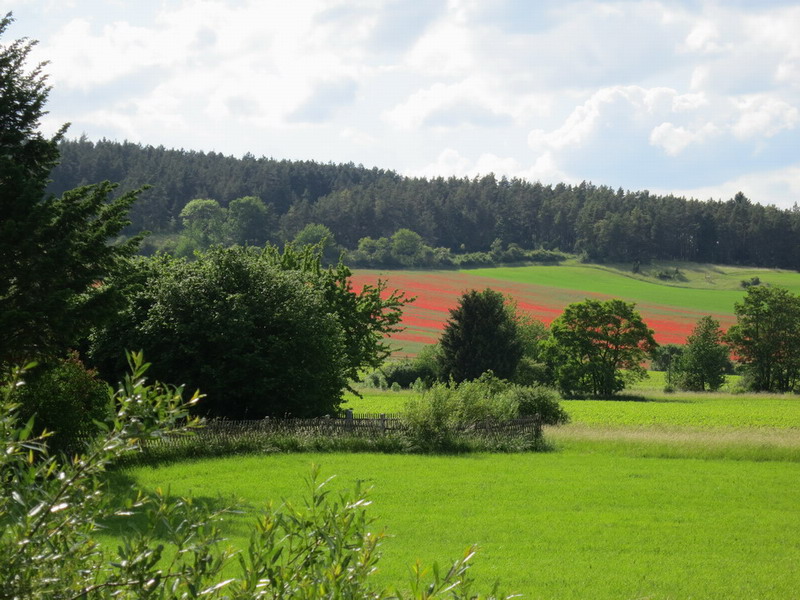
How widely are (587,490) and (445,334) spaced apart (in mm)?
35682

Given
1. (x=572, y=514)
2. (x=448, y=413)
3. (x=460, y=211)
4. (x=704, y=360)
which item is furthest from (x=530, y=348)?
(x=460, y=211)

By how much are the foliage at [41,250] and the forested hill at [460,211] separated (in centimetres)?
11844

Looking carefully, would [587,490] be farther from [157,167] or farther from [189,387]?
[157,167]

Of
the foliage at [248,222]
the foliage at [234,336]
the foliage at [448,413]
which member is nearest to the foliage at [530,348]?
the foliage at [448,413]

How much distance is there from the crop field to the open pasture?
113 ft

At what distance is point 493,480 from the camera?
69.5 ft

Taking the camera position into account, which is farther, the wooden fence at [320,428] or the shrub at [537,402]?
the shrub at [537,402]

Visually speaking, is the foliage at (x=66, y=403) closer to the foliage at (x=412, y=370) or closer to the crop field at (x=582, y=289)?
the crop field at (x=582, y=289)

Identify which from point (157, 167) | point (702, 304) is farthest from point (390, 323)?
point (157, 167)

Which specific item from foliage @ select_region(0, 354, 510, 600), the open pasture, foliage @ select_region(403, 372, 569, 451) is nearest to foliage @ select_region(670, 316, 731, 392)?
foliage @ select_region(403, 372, 569, 451)

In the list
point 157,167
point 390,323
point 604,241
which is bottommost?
point 390,323

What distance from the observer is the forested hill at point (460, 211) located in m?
138

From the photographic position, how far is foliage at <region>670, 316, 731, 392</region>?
209 feet

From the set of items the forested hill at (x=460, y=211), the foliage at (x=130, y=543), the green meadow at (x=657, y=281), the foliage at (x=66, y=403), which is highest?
the forested hill at (x=460, y=211)
